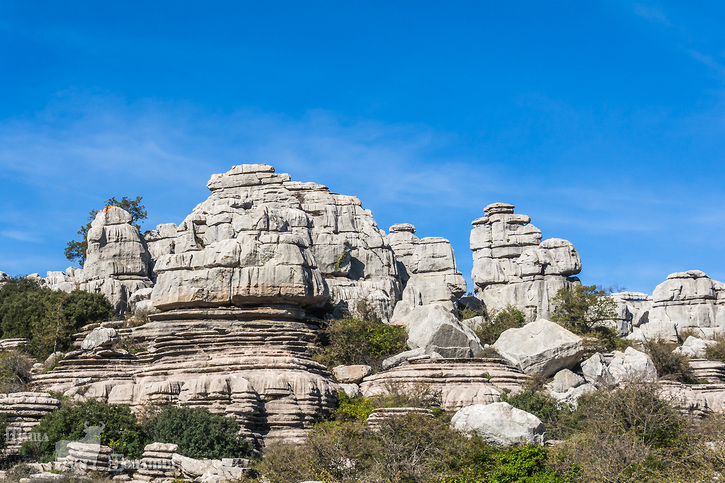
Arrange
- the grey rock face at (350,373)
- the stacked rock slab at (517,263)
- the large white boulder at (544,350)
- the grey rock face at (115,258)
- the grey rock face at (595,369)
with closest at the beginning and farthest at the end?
the grey rock face at (595,369) → the grey rock face at (350,373) → the large white boulder at (544,350) → the grey rock face at (115,258) → the stacked rock slab at (517,263)

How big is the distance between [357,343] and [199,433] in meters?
11.3

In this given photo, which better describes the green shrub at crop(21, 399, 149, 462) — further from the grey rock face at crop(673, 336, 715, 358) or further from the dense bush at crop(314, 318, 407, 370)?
the grey rock face at crop(673, 336, 715, 358)

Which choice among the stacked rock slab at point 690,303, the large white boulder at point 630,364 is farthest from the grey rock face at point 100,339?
the stacked rock slab at point 690,303

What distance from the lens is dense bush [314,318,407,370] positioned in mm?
37719

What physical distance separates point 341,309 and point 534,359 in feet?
33.1

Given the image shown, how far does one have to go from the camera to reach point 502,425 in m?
27.4

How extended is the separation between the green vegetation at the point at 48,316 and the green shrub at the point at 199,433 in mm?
14429

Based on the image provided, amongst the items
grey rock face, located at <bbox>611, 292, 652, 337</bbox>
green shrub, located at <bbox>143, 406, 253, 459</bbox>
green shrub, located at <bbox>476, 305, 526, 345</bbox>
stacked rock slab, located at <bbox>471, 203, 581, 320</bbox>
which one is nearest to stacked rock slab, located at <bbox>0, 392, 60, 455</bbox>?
green shrub, located at <bbox>143, 406, 253, 459</bbox>

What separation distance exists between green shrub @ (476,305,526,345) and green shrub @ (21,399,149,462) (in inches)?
744

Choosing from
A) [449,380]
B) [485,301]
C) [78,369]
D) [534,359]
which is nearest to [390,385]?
[449,380]

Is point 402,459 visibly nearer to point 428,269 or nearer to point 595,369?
point 595,369

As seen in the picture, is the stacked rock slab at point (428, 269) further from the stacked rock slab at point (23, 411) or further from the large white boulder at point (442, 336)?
the stacked rock slab at point (23, 411)

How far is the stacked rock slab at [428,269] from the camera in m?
53.3

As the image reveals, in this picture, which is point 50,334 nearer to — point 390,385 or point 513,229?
point 390,385
